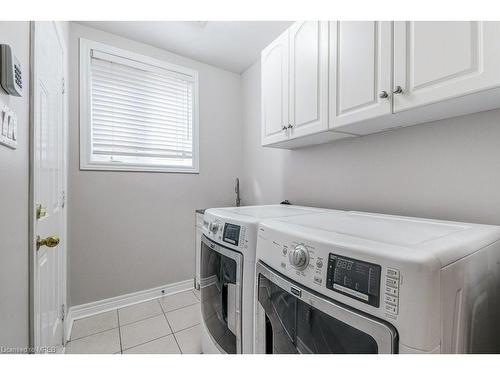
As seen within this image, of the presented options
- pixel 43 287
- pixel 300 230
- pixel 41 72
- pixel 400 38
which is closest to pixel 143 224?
pixel 43 287

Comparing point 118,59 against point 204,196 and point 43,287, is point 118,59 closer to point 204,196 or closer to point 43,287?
point 204,196

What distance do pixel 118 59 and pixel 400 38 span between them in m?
2.26

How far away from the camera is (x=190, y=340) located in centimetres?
169

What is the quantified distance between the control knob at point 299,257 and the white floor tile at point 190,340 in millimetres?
1263

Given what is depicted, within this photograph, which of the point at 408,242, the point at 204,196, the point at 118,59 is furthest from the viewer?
the point at 204,196

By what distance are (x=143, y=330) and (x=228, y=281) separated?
115 centimetres

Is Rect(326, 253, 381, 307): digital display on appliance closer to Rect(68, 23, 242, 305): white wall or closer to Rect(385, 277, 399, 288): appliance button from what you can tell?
Rect(385, 277, 399, 288): appliance button

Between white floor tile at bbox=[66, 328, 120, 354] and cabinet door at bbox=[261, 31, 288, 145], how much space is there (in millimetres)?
1866

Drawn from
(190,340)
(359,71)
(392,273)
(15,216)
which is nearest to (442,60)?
(359,71)

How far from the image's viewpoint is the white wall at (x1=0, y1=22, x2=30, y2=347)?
71 centimetres

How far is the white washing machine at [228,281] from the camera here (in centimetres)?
108

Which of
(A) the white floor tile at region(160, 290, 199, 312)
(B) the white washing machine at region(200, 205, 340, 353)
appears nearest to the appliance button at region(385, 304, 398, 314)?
(B) the white washing machine at region(200, 205, 340, 353)

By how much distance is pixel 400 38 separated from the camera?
38.7 inches

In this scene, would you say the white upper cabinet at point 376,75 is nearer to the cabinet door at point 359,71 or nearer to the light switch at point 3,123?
the cabinet door at point 359,71
